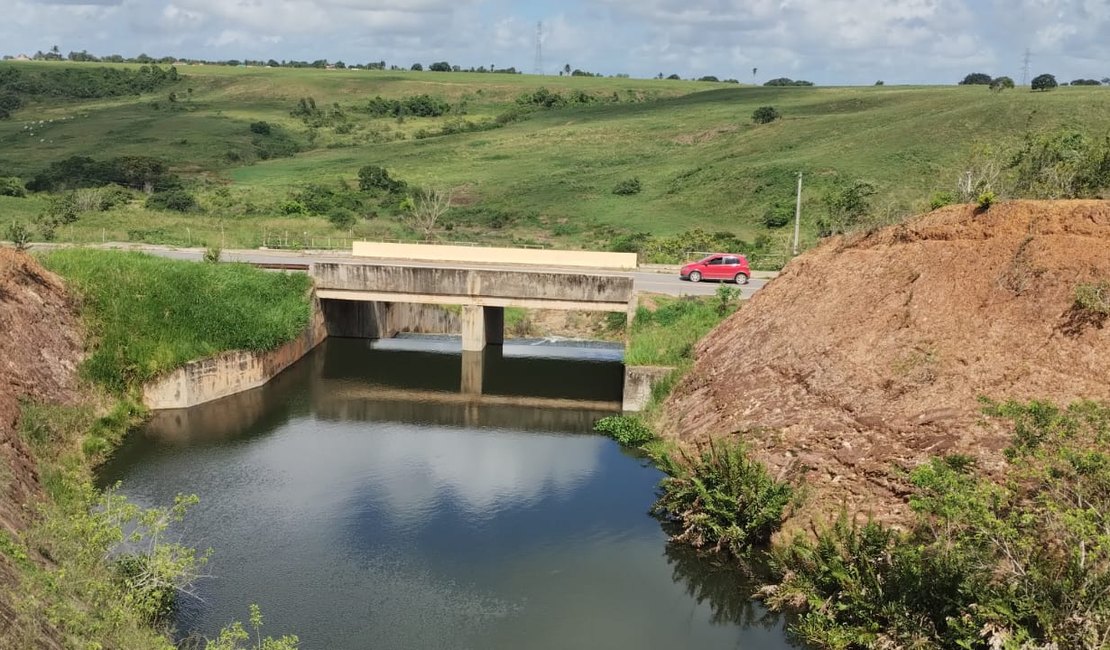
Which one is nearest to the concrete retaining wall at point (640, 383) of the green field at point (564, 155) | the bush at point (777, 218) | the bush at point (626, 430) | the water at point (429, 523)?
the bush at point (626, 430)

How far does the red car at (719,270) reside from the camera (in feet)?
157

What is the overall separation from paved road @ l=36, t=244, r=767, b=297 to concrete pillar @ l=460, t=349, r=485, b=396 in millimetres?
4784

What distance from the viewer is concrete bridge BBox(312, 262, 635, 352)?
4144 centimetres

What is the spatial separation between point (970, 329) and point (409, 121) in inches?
5067

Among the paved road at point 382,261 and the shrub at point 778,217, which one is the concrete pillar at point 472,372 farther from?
the shrub at point 778,217

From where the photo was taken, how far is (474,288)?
139 ft

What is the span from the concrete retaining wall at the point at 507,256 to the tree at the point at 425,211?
53.8 feet

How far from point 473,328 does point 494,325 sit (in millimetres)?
3515

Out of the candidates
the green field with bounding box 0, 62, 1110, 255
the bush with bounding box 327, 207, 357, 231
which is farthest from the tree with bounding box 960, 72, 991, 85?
the bush with bounding box 327, 207, 357, 231

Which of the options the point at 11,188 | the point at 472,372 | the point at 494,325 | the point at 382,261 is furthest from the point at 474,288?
the point at 11,188

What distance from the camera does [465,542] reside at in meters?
22.7

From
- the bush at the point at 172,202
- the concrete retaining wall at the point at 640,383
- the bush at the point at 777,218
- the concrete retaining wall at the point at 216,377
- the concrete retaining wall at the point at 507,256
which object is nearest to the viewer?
the concrete retaining wall at the point at 216,377

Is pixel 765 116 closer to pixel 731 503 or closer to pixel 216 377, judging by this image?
pixel 216 377

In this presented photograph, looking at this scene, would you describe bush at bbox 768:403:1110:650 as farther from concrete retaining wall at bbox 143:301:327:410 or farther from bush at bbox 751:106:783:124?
bush at bbox 751:106:783:124
